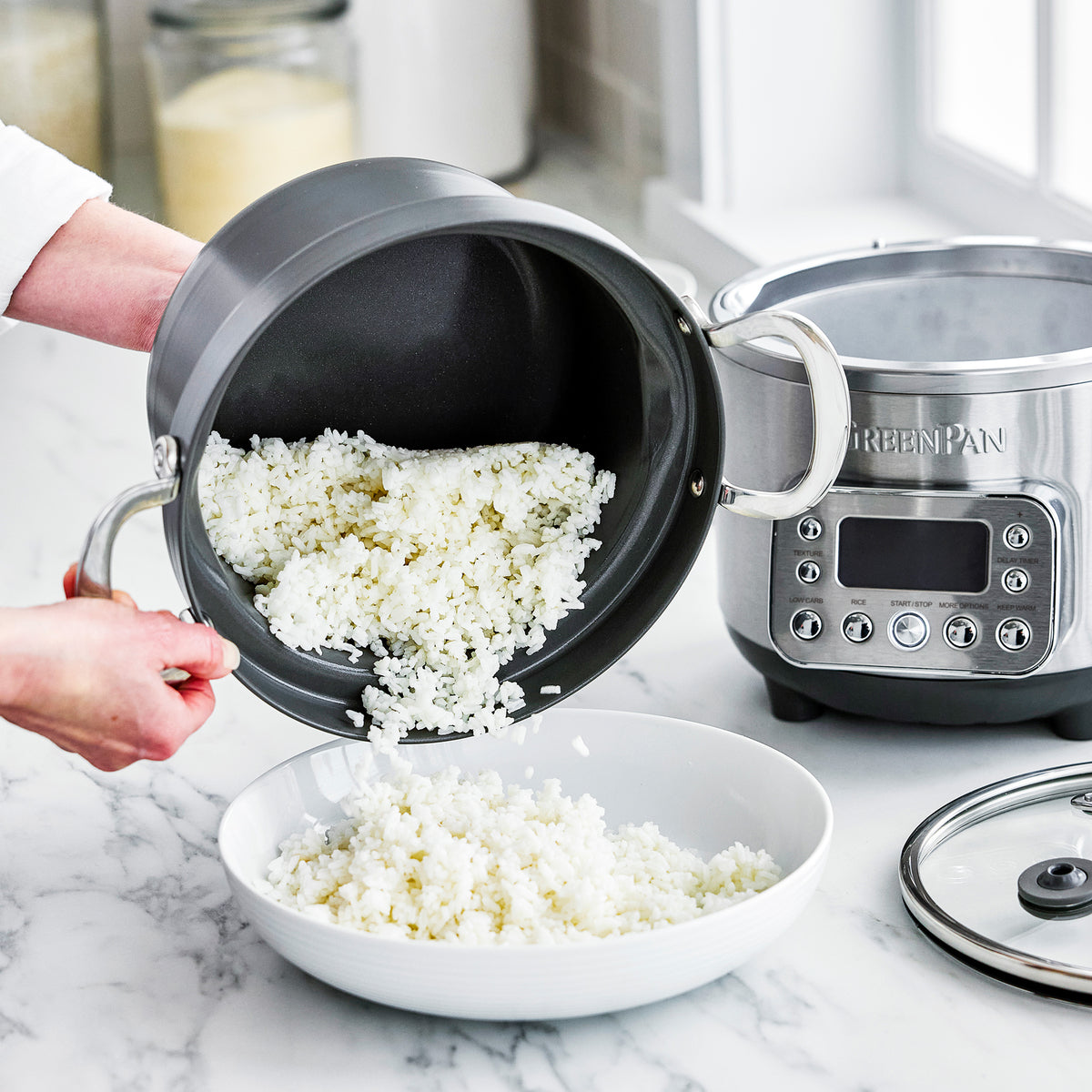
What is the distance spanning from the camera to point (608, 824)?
796 mm

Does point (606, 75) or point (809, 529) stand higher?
point (606, 75)

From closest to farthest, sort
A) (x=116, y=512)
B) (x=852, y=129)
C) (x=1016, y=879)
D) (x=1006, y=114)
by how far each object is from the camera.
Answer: (x=116, y=512)
(x=1016, y=879)
(x=1006, y=114)
(x=852, y=129)

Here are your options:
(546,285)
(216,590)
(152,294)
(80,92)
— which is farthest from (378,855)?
(80,92)

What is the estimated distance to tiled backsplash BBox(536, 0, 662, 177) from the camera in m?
1.89

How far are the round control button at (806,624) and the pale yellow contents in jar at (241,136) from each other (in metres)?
1.09

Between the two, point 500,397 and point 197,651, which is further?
point 500,397

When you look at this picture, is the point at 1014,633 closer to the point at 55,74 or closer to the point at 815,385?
the point at 815,385

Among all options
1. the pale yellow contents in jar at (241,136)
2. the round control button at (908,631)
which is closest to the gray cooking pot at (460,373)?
the round control button at (908,631)

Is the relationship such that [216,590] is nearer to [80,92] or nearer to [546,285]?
[546,285]

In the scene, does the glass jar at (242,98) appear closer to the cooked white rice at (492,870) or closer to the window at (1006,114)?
the window at (1006,114)

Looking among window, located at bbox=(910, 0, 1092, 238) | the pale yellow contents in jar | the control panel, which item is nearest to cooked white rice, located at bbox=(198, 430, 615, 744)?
the control panel

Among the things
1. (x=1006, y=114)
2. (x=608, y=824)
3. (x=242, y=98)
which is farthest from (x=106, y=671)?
(x=242, y=98)

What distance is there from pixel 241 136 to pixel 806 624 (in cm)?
114

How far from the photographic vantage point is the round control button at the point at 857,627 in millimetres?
781
